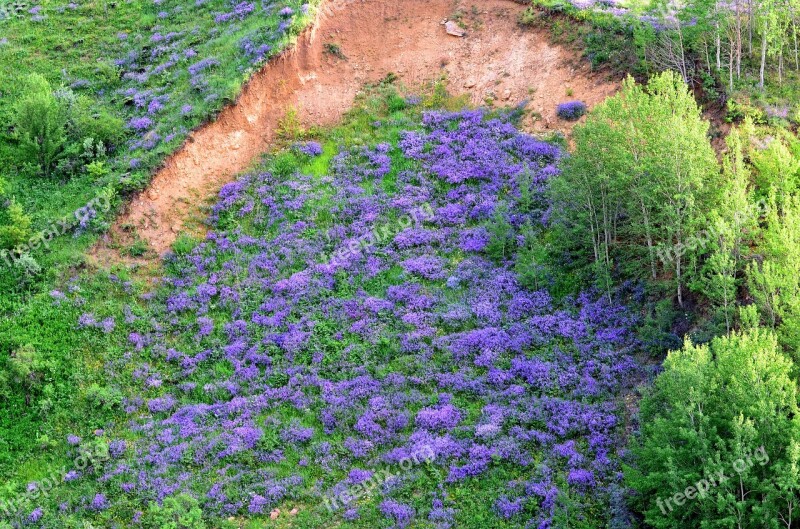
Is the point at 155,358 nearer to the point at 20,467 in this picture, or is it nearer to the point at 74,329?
the point at 74,329

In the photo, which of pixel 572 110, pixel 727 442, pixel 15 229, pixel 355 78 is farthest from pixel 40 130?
pixel 727 442

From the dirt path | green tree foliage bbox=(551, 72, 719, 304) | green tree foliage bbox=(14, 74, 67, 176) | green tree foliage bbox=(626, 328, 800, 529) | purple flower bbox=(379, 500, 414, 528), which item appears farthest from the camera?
green tree foliage bbox=(14, 74, 67, 176)

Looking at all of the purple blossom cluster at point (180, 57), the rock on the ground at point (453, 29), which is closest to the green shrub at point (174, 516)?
the purple blossom cluster at point (180, 57)

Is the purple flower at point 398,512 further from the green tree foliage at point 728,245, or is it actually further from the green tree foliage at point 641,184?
the green tree foliage at point 641,184

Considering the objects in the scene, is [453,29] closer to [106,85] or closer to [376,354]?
[106,85]

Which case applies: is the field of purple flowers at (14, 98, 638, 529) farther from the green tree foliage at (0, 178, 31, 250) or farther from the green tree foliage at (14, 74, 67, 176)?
the green tree foliage at (14, 74, 67, 176)

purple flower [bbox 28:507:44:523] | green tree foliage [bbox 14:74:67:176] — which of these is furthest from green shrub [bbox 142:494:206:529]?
green tree foliage [bbox 14:74:67:176]
